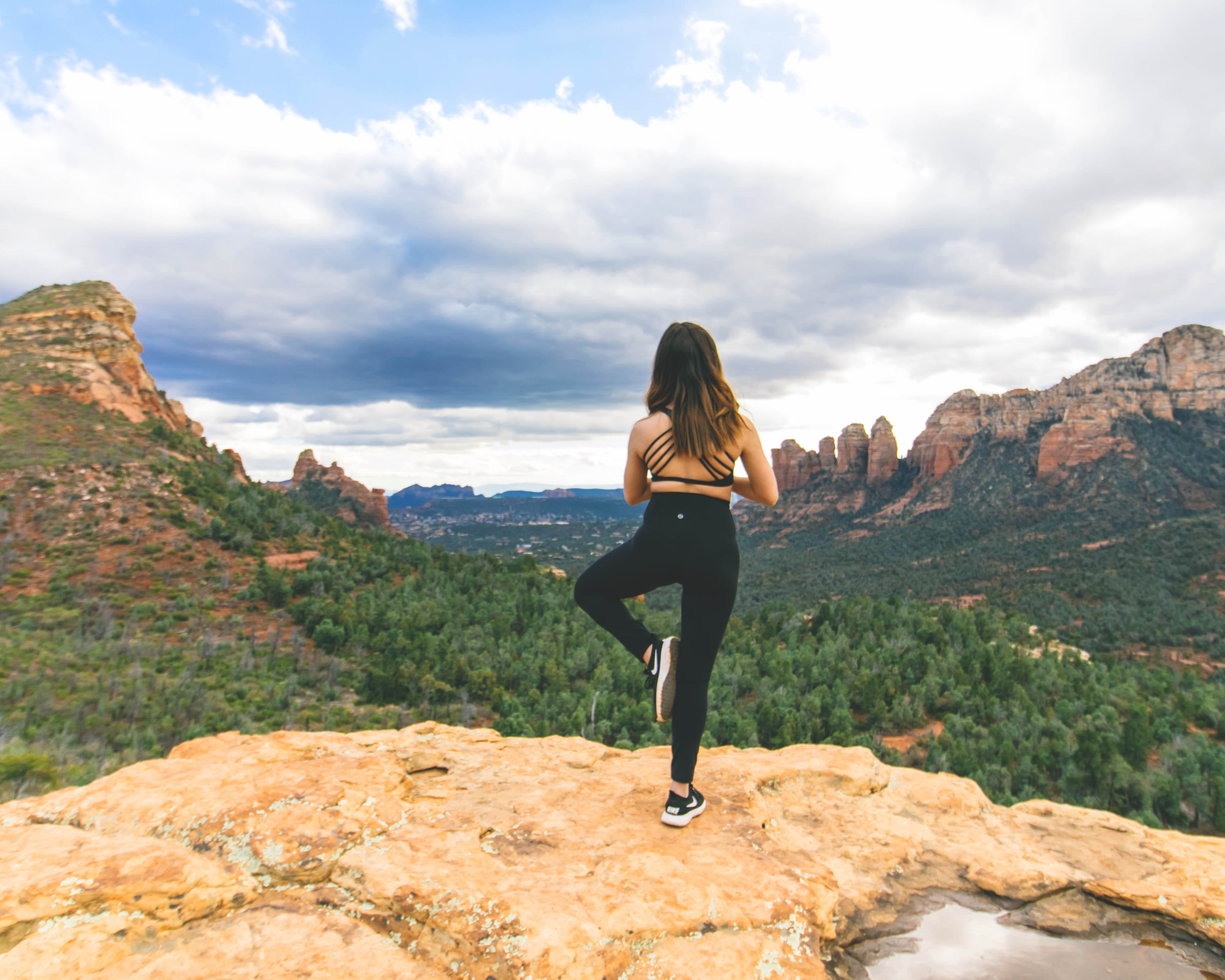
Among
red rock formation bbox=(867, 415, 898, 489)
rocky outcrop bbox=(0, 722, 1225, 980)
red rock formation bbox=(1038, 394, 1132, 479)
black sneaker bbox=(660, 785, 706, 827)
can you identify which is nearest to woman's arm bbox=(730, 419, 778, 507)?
black sneaker bbox=(660, 785, 706, 827)

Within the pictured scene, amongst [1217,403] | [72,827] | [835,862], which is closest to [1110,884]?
[835,862]

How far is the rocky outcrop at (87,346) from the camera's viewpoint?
114 feet

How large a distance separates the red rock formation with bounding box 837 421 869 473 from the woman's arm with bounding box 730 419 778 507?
154m

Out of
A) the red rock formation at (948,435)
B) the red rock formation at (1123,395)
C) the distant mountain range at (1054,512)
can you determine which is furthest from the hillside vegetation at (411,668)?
the red rock formation at (948,435)

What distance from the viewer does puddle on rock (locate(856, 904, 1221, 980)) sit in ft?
9.30

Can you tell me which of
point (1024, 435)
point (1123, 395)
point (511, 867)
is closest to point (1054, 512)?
point (1123, 395)

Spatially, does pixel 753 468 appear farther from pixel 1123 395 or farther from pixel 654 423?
pixel 1123 395

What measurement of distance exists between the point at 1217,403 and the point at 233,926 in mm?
129162

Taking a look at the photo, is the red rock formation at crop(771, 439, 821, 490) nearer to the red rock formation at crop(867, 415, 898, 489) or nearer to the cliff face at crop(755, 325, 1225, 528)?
the cliff face at crop(755, 325, 1225, 528)

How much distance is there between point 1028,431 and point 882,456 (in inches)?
1348

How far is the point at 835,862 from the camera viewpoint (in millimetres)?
3664

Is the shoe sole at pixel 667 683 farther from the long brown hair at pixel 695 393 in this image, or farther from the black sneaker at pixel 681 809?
the long brown hair at pixel 695 393

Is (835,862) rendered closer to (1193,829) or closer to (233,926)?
(233,926)

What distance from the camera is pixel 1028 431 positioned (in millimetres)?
111812
